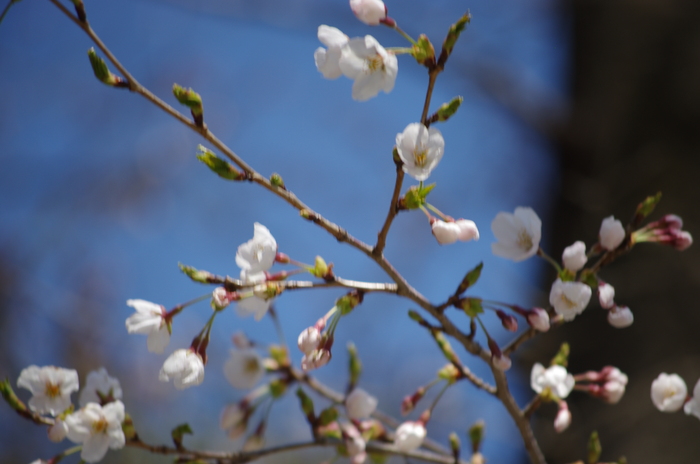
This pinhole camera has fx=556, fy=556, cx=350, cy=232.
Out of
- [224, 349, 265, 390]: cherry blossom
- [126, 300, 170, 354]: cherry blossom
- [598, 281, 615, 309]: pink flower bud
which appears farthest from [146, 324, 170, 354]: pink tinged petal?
[598, 281, 615, 309]: pink flower bud

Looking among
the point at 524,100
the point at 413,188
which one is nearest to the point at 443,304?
the point at 413,188

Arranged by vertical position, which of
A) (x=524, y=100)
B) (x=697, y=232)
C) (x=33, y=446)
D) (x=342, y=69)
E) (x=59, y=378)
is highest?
(x=524, y=100)

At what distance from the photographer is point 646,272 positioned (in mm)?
1530

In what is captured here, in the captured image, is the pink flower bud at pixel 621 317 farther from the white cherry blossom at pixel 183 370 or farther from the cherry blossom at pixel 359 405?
the white cherry blossom at pixel 183 370

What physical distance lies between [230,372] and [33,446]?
215 centimetres

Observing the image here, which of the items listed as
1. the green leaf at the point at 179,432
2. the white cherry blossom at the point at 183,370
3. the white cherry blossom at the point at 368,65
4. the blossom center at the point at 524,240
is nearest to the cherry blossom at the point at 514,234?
the blossom center at the point at 524,240

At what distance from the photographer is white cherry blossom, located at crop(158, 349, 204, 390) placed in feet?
2.09

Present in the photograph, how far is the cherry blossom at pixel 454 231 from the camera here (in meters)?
0.60

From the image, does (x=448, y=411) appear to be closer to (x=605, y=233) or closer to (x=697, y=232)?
(x=697, y=232)

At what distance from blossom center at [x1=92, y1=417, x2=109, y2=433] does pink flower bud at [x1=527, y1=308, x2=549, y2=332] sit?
0.54 meters

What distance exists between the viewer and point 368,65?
0.62 metres

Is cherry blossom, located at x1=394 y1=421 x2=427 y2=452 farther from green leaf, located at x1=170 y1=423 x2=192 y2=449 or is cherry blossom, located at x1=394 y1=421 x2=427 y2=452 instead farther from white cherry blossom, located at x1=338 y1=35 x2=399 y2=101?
white cherry blossom, located at x1=338 y1=35 x2=399 y2=101

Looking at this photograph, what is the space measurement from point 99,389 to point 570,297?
0.63 meters

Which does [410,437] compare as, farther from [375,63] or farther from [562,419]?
[375,63]
